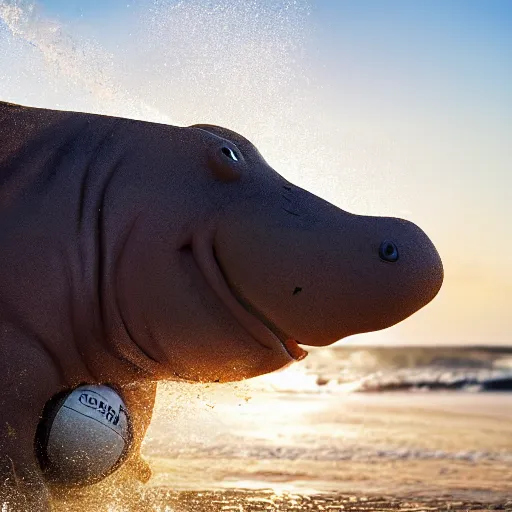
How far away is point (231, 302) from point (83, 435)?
0.87 m

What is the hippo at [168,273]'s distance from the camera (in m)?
3.99

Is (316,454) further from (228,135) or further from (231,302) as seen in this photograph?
(231,302)

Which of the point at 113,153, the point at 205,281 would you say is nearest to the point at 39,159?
the point at 113,153

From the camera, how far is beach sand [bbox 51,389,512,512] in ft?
17.6

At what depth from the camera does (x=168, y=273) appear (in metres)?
4.15

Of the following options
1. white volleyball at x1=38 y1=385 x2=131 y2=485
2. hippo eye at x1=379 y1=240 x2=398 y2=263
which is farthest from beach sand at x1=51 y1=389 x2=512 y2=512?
hippo eye at x1=379 y1=240 x2=398 y2=263

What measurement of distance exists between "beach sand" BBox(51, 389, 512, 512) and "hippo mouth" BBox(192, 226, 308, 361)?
41 centimetres

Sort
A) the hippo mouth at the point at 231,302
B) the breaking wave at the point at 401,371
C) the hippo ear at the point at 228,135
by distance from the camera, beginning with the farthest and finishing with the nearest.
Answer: the breaking wave at the point at 401,371
the hippo ear at the point at 228,135
the hippo mouth at the point at 231,302

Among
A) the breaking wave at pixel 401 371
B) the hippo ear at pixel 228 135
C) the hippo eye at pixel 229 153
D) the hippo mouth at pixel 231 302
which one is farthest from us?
the breaking wave at pixel 401 371

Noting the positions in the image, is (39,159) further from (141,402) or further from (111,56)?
(141,402)

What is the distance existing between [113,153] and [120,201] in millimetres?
280

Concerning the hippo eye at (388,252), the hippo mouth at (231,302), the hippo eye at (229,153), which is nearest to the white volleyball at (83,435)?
the hippo mouth at (231,302)

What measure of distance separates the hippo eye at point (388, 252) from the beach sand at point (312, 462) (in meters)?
0.97

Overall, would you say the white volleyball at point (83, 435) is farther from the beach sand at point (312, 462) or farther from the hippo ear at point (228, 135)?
the hippo ear at point (228, 135)
